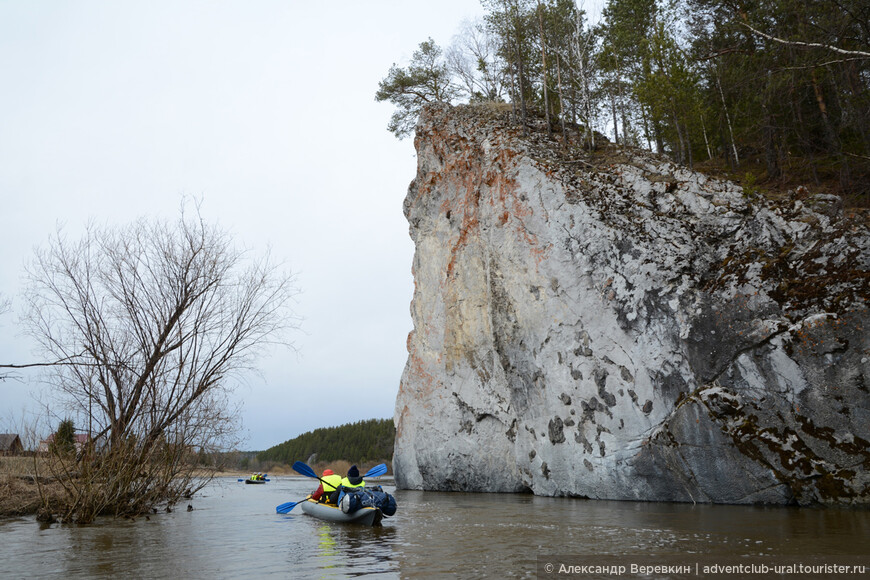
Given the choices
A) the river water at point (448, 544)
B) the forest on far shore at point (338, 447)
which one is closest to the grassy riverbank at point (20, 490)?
the river water at point (448, 544)

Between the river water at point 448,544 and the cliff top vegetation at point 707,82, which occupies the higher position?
the cliff top vegetation at point 707,82

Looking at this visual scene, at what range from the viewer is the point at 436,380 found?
23.8m

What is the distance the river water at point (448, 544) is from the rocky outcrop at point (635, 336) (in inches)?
61.7

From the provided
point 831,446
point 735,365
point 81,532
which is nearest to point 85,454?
point 81,532

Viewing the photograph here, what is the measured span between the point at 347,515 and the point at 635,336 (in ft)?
28.4

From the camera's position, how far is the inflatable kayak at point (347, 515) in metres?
11.4

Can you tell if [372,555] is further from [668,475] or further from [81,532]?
[668,475]

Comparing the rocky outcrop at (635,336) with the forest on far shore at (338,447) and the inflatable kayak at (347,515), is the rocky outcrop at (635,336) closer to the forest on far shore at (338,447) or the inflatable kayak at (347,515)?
the inflatable kayak at (347,515)

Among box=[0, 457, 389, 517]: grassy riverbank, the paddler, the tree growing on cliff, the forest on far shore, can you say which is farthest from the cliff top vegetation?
the forest on far shore

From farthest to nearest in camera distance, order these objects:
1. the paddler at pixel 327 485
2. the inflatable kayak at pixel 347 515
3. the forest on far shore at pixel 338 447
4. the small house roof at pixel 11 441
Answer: the forest on far shore at pixel 338 447, the paddler at pixel 327 485, the inflatable kayak at pixel 347 515, the small house roof at pixel 11 441

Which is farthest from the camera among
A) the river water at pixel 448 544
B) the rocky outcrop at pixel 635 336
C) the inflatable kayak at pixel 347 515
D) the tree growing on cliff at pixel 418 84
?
the tree growing on cliff at pixel 418 84

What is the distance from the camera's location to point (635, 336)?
15.0 m

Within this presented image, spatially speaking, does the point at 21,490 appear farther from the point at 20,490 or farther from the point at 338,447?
the point at 338,447

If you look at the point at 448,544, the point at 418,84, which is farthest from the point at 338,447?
the point at 448,544
